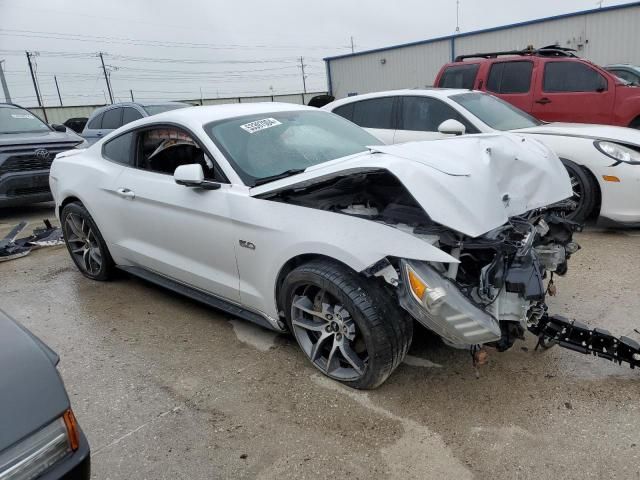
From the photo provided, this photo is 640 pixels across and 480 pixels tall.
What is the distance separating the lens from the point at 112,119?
1018 cm

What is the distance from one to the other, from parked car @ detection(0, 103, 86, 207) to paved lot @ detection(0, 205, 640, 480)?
4151mm

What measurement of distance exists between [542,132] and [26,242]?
239 inches

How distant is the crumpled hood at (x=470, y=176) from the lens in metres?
2.48

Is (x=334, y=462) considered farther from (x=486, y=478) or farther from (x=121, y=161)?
(x=121, y=161)

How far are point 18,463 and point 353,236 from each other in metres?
1.70

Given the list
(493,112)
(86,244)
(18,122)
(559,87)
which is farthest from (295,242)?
(18,122)

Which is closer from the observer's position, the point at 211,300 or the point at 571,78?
the point at 211,300

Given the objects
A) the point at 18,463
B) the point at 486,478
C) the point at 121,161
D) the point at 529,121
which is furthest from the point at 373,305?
the point at 529,121

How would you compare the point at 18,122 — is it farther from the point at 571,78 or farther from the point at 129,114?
the point at 571,78

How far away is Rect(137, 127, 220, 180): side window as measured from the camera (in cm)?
390

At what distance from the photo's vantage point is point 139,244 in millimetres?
4016

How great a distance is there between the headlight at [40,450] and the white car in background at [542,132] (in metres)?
3.86

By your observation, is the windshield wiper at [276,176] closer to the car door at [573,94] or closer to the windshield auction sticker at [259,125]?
the windshield auction sticker at [259,125]

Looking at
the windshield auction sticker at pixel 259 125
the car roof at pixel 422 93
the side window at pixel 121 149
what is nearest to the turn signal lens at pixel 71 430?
the windshield auction sticker at pixel 259 125
